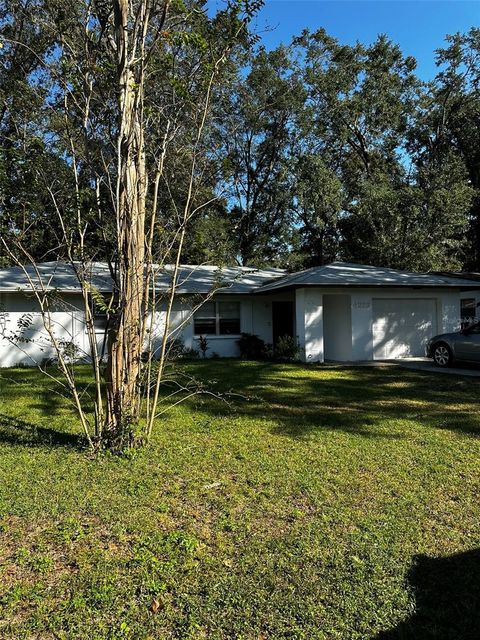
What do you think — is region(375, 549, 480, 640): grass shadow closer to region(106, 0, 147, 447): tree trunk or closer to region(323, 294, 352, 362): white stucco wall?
region(106, 0, 147, 447): tree trunk

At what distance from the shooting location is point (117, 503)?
4.31 meters

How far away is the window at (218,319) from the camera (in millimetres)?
17906

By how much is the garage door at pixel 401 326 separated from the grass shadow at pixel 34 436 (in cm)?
1207

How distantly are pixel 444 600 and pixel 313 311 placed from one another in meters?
13.0

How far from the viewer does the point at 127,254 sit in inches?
215

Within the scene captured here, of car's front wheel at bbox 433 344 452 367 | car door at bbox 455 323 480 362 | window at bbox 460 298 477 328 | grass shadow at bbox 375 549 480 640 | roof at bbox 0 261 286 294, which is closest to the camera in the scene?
grass shadow at bbox 375 549 480 640

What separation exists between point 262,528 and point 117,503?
1.31 meters

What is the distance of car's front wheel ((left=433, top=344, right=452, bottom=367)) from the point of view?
13.8 m

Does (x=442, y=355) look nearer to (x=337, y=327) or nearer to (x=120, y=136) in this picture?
(x=337, y=327)

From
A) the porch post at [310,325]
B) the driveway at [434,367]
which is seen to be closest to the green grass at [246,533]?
the driveway at [434,367]

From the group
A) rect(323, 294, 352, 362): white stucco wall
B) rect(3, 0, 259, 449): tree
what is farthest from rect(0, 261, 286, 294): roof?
rect(3, 0, 259, 449): tree

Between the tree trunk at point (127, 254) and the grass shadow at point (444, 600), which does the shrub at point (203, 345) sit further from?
the grass shadow at point (444, 600)

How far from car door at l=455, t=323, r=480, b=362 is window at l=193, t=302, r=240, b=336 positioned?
7834mm

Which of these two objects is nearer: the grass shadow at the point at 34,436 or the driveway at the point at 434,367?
the grass shadow at the point at 34,436
